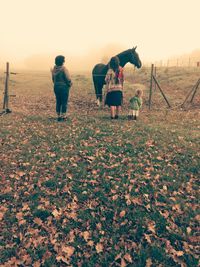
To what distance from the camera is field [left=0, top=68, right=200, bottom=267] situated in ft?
19.7

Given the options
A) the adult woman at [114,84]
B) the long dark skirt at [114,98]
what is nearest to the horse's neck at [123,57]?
the adult woman at [114,84]

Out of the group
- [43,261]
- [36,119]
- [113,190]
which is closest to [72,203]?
[113,190]

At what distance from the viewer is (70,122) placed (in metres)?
15.0

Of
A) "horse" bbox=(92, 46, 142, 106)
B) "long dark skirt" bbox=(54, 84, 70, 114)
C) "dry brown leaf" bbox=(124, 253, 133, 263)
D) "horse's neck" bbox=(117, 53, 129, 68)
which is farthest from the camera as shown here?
"horse" bbox=(92, 46, 142, 106)

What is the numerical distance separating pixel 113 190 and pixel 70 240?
6.91 feet

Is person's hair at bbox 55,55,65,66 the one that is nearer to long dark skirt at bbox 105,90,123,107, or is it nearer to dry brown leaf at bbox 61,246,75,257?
long dark skirt at bbox 105,90,123,107

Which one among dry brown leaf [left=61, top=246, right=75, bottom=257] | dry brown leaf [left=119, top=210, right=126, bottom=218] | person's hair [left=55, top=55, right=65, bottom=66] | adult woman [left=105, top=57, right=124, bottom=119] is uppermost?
person's hair [left=55, top=55, right=65, bottom=66]

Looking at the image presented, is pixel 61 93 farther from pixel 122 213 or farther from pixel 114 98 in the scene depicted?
pixel 122 213

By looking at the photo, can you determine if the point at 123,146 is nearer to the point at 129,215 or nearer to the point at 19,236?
the point at 129,215

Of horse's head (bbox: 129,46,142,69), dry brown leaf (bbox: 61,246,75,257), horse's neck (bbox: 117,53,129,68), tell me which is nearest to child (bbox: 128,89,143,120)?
horse's neck (bbox: 117,53,129,68)

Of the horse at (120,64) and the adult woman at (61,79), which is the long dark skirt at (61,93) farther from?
the horse at (120,64)

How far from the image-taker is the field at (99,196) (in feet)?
19.7

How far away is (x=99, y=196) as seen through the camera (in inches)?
308

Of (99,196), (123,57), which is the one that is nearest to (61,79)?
(123,57)
